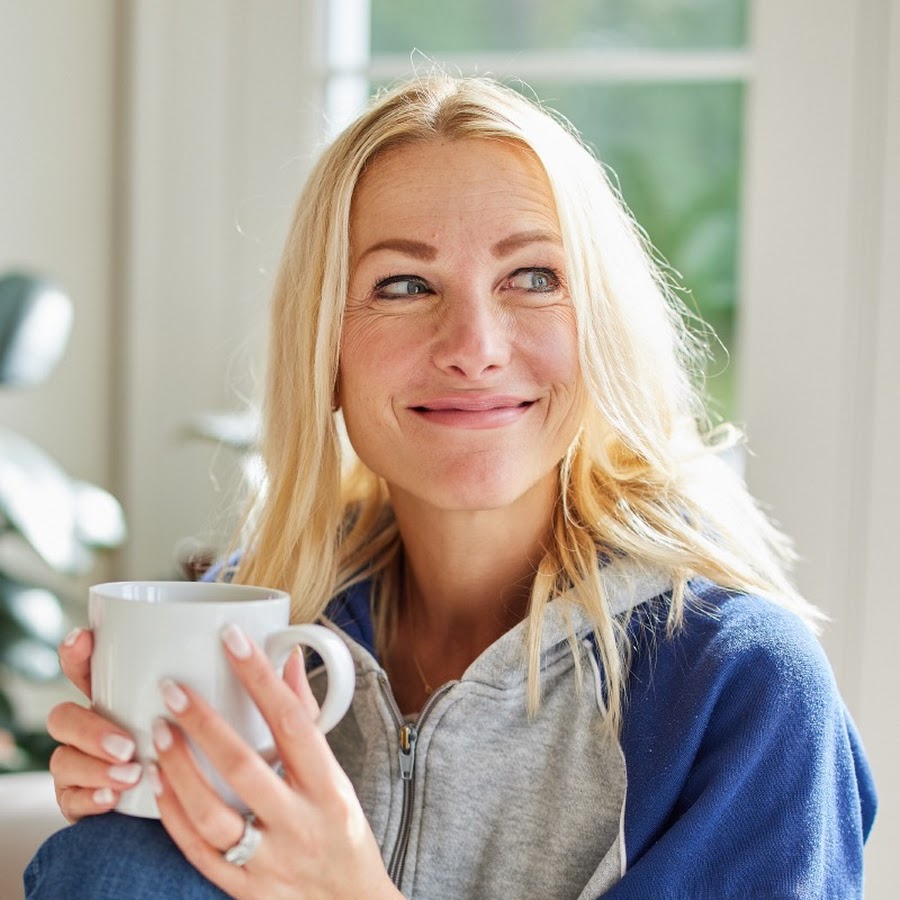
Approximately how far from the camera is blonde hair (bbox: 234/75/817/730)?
1031mm

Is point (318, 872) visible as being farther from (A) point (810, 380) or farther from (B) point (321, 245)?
(A) point (810, 380)

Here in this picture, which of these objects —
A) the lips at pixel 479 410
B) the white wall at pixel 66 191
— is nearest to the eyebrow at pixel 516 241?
the lips at pixel 479 410

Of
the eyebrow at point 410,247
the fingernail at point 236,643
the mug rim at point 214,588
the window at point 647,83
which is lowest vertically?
the fingernail at point 236,643

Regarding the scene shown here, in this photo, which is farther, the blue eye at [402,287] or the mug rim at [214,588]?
the blue eye at [402,287]

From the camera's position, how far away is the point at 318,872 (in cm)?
81

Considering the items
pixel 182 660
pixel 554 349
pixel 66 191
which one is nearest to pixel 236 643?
pixel 182 660

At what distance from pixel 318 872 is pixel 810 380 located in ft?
2.76

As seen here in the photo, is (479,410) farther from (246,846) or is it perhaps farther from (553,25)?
(553,25)

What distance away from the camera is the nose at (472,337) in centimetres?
98

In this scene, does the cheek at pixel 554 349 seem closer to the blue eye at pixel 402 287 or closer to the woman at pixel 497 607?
the woman at pixel 497 607

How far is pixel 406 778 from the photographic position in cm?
101

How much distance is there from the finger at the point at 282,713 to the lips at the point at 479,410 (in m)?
0.32

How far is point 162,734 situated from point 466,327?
0.42 metres

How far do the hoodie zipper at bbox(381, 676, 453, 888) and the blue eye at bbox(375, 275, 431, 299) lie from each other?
343 millimetres
